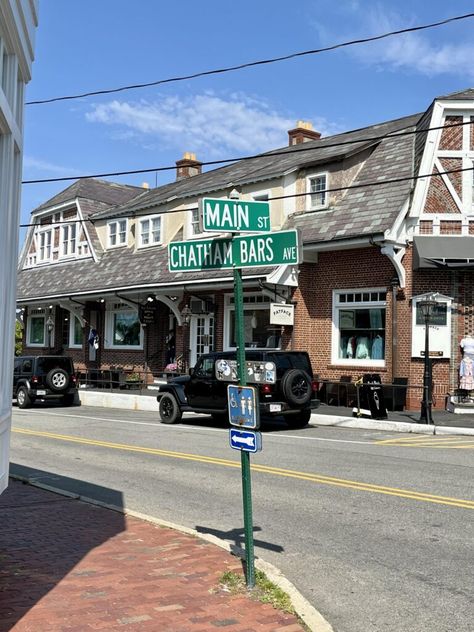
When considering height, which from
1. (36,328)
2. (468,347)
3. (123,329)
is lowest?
(468,347)

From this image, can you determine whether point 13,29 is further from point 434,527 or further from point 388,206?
point 388,206

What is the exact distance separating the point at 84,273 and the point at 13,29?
28309mm

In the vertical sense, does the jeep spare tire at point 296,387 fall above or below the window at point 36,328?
below

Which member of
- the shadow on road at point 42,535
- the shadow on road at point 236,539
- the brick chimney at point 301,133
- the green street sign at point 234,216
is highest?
the brick chimney at point 301,133

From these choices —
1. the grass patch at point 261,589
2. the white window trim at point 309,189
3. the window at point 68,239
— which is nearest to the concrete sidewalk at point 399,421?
the white window trim at point 309,189

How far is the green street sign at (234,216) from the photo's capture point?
5.15 meters

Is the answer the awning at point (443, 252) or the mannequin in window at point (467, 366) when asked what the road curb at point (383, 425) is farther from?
the awning at point (443, 252)

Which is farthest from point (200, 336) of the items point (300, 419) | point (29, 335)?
point (29, 335)

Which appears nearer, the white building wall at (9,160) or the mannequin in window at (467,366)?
the white building wall at (9,160)

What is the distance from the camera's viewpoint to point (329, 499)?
8.32 m

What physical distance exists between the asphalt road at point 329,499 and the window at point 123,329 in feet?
44.2

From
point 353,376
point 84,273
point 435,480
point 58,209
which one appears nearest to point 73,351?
point 84,273

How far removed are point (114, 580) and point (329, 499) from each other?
12.5 feet

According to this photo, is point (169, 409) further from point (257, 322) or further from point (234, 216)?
point (234, 216)
